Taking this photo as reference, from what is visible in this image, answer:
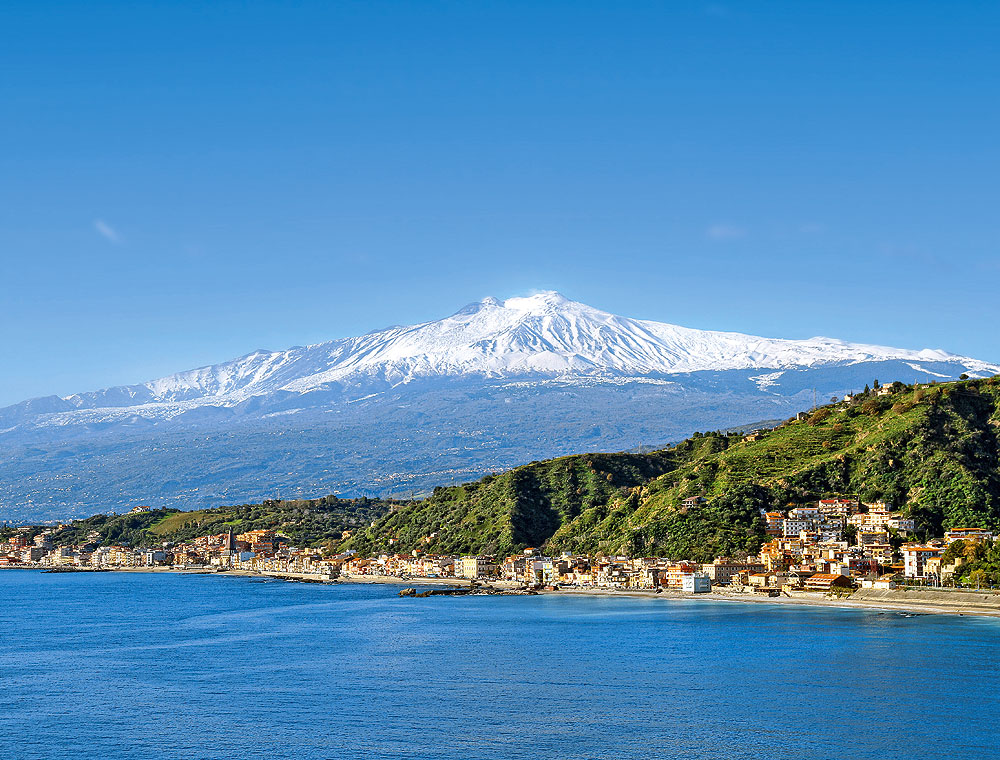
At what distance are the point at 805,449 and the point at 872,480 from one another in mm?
14019

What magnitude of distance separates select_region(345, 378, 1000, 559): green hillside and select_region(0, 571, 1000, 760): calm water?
24067 mm

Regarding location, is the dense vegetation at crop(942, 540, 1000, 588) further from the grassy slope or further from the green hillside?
the grassy slope

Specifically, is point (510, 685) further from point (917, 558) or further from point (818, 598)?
point (917, 558)

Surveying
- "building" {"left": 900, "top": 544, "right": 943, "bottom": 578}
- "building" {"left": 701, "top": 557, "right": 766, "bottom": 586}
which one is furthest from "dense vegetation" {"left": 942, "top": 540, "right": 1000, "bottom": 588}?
"building" {"left": 701, "top": 557, "right": 766, "bottom": 586}

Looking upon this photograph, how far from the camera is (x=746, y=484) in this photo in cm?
11981

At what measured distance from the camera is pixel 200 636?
265 feet

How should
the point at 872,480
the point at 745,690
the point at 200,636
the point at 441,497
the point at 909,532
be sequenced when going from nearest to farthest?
1. the point at 745,690
2. the point at 200,636
3. the point at 909,532
4. the point at 872,480
5. the point at 441,497

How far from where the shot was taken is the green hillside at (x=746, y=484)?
112m

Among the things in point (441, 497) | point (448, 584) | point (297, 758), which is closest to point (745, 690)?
point (297, 758)

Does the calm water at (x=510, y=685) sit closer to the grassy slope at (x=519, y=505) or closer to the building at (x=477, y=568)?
the building at (x=477, y=568)

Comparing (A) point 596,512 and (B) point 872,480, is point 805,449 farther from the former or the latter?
(A) point 596,512

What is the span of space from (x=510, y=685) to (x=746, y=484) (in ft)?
223

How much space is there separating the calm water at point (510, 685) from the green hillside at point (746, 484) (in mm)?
24067

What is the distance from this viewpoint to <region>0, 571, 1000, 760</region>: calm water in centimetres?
4416
